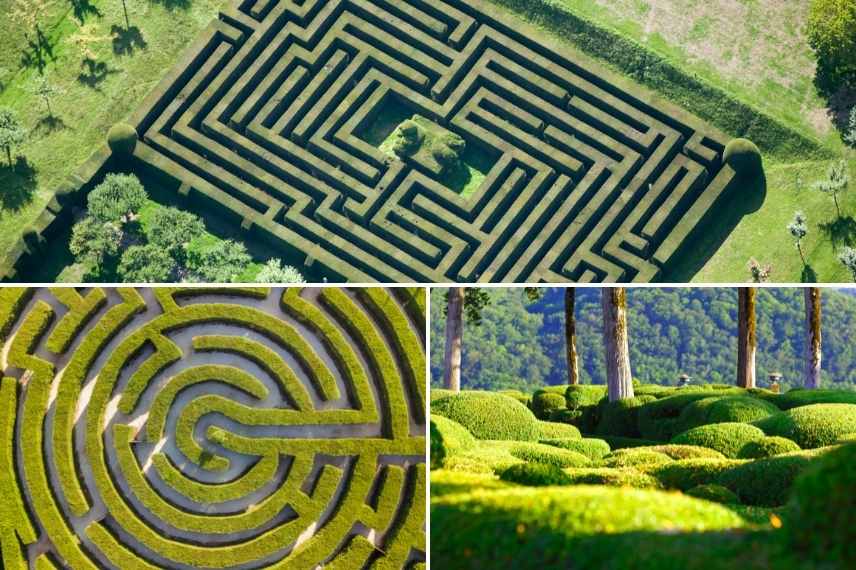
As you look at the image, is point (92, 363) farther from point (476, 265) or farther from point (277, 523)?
point (476, 265)

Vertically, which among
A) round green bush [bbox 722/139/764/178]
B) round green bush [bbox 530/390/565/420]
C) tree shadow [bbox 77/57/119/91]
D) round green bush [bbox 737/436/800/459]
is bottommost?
round green bush [bbox 737/436/800/459]

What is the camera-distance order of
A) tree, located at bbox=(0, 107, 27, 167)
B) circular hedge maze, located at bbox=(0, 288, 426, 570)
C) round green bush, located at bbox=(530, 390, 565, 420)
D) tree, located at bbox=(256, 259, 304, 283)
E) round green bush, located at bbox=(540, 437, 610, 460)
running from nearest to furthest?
round green bush, located at bbox=(540, 437, 610, 460), round green bush, located at bbox=(530, 390, 565, 420), circular hedge maze, located at bbox=(0, 288, 426, 570), tree, located at bbox=(256, 259, 304, 283), tree, located at bbox=(0, 107, 27, 167)

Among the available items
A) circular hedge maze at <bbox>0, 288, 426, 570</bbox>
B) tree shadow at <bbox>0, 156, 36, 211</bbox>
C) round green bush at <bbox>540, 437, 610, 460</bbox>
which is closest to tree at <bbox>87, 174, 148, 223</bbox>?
tree shadow at <bbox>0, 156, 36, 211</bbox>

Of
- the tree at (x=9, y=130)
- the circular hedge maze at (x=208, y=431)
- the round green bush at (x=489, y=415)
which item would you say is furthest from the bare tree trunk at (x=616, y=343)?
the tree at (x=9, y=130)

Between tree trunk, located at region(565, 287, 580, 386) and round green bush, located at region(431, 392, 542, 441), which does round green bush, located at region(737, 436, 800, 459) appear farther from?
round green bush, located at region(431, 392, 542, 441)

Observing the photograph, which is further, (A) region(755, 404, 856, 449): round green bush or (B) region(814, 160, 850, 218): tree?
(B) region(814, 160, 850, 218): tree

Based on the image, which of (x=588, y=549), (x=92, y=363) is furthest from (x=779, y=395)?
(x=92, y=363)

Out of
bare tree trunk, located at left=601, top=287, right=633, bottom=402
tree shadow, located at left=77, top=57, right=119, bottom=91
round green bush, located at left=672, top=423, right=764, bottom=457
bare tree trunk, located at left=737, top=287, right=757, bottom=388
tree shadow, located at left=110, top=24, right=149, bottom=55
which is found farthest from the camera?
tree shadow, located at left=110, top=24, right=149, bottom=55
